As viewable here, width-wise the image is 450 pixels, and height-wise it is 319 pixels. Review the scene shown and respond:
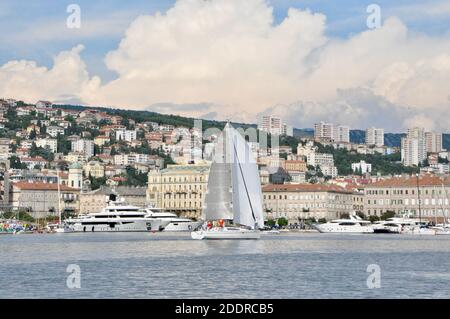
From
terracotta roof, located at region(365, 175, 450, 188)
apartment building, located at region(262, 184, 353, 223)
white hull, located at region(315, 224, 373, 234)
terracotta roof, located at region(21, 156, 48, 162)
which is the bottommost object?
white hull, located at region(315, 224, 373, 234)

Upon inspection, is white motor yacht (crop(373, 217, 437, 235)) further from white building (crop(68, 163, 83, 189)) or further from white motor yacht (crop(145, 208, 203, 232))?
white building (crop(68, 163, 83, 189))

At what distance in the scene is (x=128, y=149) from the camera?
19750 centimetres

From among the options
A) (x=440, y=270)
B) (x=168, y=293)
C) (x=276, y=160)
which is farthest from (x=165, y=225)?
(x=168, y=293)

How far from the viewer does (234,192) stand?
204ft

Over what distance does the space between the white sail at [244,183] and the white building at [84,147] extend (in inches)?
5066

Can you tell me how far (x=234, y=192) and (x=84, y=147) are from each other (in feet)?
443

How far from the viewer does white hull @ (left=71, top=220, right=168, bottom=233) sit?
4441 inches

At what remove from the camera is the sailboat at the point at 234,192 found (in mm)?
61469

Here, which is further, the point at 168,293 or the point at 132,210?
the point at 132,210

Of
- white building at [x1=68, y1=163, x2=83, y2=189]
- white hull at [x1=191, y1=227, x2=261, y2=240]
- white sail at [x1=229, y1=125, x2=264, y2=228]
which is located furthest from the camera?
white building at [x1=68, y1=163, x2=83, y2=189]

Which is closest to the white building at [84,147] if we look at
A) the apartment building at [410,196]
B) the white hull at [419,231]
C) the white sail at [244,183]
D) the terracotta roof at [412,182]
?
the apartment building at [410,196]

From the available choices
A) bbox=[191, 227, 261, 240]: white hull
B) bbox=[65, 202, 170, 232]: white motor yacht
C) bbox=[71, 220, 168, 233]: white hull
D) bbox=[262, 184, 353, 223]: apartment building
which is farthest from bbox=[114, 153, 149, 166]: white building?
bbox=[191, 227, 261, 240]: white hull
